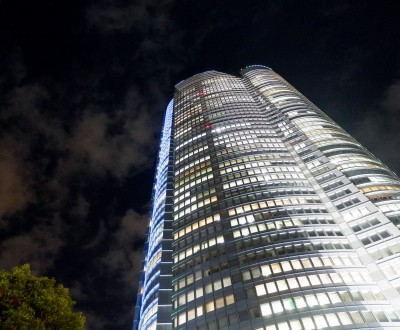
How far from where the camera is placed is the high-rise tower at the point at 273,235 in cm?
4431

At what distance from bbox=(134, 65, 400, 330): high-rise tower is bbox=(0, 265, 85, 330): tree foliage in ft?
83.3

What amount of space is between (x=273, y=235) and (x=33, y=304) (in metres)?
41.9

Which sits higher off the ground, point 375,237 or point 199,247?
point 199,247

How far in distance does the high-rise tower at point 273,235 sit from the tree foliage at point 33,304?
25389 mm

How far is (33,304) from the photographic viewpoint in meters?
22.8

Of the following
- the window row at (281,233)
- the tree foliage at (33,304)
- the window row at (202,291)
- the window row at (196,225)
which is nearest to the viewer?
the tree foliage at (33,304)

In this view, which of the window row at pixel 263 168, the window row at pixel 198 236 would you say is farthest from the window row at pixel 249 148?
the window row at pixel 198 236

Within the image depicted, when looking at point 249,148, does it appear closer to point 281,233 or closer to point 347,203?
point 347,203

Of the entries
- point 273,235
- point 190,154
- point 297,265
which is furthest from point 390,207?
point 190,154

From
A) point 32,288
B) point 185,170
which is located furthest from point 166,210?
point 32,288

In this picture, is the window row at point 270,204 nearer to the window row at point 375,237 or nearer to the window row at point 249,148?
the window row at point 375,237

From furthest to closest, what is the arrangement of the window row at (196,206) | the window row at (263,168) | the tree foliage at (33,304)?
1. the window row at (263,168)
2. the window row at (196,206)
3. the tree foliage at (33,304)

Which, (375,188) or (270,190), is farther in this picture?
(270,190)

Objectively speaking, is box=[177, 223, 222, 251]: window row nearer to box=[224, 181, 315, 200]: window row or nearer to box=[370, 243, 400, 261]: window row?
box=[224, 181, 315, 200]: window row
